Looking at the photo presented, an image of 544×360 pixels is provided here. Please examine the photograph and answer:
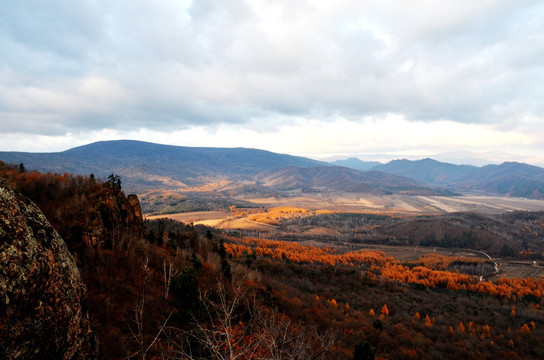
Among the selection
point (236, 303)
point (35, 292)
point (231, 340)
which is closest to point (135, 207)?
point (236, 303)

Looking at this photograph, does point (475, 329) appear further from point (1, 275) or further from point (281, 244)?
point (281, 244)

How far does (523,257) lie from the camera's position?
6718 inches

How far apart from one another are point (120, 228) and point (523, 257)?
23803 cm

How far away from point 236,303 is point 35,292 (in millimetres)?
23192

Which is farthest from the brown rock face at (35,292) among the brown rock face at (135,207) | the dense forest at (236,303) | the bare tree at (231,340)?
the brown rock face at (135,207)

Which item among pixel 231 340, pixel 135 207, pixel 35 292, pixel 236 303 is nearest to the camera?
pixel 35 292

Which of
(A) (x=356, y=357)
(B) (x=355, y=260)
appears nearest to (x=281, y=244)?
(B) (x=355, y=260)

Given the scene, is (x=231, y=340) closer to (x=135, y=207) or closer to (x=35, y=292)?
(x=35, y=292)

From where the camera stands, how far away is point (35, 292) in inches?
246

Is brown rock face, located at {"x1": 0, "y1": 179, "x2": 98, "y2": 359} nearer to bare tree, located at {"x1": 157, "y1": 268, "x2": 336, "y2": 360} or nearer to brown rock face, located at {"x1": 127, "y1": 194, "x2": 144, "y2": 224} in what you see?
bare tree, located at {"x1": 157, "y1": 268, "x2": 336, "y2": 360}

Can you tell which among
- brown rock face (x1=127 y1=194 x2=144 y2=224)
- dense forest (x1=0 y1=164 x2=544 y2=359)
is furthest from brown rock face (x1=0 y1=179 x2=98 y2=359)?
brown rock face (x1=127 y1=194 x2=144 y2=224)

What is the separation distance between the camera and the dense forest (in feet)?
57.3

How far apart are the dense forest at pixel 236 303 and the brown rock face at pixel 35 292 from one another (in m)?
2.21

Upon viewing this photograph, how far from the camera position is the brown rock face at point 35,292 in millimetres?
5621
